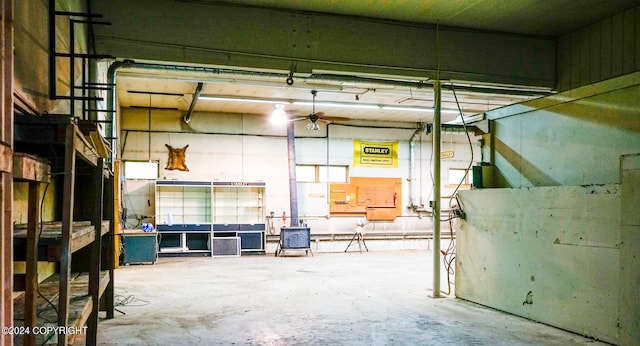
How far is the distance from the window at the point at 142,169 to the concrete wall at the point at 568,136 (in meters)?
8.01

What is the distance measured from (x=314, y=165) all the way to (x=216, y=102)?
316 centimetres

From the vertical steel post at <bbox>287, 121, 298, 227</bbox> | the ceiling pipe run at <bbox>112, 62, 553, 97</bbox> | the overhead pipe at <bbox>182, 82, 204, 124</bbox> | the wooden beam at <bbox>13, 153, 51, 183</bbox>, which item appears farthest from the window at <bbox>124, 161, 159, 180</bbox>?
the wooden beam at <bbox>13, 153, 51, 183</bbox>

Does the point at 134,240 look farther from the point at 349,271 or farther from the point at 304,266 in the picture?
the point at 349,271

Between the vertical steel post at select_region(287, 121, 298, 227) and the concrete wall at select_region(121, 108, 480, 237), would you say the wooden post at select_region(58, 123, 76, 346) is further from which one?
the concrete wall at select_region(121, 108, 480, 237)

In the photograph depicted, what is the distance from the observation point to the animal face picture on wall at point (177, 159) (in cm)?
1077

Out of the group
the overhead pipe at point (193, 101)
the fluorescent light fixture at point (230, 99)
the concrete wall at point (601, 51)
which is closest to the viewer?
the concrete wall at point (601, 51)

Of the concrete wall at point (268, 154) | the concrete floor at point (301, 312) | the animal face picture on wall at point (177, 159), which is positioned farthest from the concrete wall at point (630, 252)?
the animal face picture on wall at point (177, 159)

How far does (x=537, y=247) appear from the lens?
4.50 m

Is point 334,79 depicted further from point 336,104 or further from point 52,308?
point 52,308

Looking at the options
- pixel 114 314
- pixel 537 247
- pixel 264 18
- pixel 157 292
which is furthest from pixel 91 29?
pixel 537 247

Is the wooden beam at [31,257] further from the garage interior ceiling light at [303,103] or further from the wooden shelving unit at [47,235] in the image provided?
the garage interior ceiling light at [303,103]

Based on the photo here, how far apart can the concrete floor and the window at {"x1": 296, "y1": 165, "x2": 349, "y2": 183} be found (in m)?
3.91

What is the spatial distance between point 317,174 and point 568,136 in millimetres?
7792

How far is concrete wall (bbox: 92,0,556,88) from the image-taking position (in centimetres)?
463
